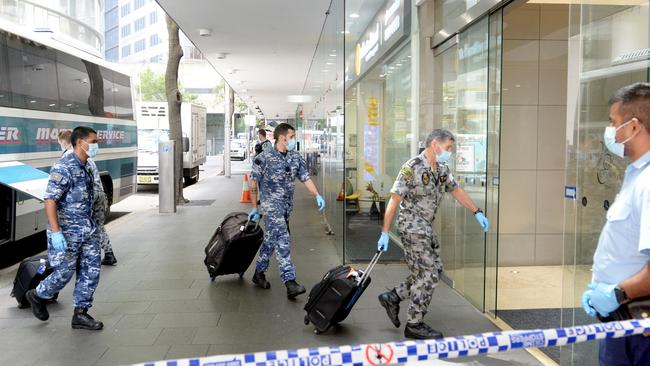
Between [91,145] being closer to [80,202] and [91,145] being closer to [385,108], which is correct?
[80,202]

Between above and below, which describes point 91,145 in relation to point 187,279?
A: above

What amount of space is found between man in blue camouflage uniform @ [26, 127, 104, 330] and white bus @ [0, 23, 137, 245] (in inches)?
115

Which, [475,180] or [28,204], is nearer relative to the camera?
[475,180]

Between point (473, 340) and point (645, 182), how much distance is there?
36.3 inches

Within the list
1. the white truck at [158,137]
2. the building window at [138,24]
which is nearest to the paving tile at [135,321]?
the white truck at [158,137]

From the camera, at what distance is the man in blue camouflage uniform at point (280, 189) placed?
6.02 metres

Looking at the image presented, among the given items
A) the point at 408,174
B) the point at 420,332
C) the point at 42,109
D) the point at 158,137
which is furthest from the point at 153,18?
the point at 420,332

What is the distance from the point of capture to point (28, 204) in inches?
321

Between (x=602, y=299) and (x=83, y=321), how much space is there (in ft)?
13.9

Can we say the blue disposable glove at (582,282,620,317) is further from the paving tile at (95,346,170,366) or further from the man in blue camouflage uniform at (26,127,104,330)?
the man in blue camouflage uniform at (26,127,104,330)

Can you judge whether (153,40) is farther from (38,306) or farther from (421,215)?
(421,215)

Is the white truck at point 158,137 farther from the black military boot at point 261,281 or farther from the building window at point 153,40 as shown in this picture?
the building window at point 153,40

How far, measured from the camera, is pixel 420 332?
185 inches

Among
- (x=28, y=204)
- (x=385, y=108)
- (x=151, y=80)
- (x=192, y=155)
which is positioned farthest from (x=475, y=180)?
(x=151, y=80)
